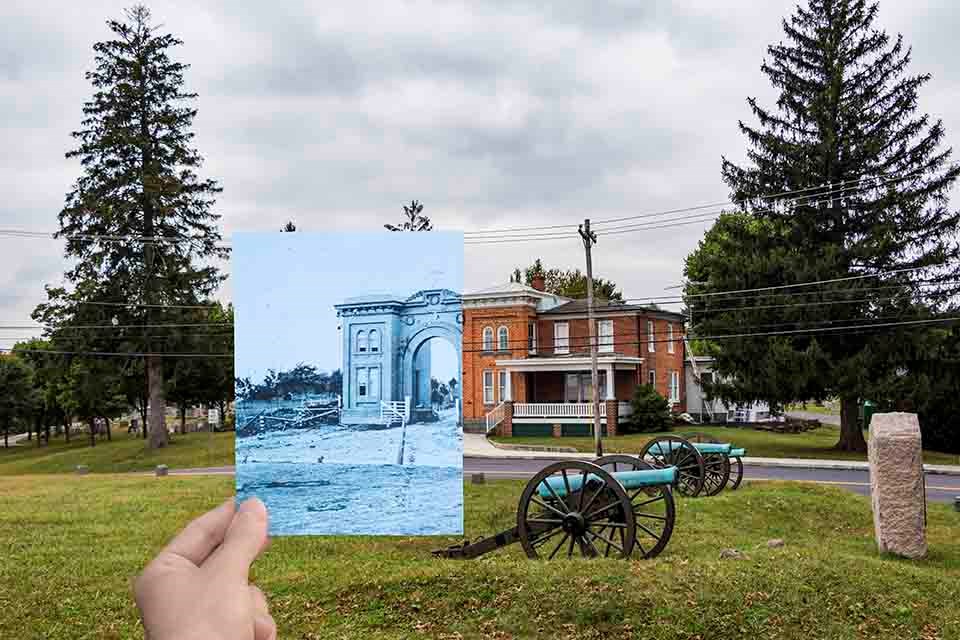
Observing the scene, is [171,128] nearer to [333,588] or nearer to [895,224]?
[895,224]

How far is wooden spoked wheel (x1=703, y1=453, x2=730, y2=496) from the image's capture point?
18.9 meters

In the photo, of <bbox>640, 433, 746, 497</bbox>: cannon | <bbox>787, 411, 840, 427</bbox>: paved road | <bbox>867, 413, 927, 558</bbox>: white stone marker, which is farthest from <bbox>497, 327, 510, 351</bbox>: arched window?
<bbox>867, 413, 927, 558</bbox>: white stone marker

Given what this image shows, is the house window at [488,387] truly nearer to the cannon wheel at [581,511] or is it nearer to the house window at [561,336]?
the house window at [561,336]

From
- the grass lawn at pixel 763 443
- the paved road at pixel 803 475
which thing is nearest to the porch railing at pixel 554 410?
the grass lawn at pixel 763 443

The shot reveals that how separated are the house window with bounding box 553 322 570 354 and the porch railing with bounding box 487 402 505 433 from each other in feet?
13.9

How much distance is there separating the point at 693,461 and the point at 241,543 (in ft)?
59.7

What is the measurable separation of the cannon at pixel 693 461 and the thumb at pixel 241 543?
16.8 meters

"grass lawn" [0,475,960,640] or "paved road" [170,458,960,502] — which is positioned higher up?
"grass lawn" [0,475,960,640]

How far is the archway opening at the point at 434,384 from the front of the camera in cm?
527

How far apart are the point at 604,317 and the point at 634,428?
6.51 meters

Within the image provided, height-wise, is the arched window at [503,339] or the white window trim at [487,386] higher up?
the arched window at [503,339]

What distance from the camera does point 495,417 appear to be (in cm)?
4503

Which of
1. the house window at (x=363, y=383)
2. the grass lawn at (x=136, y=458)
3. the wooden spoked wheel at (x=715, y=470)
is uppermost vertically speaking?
the house window at (x=363, y=383)

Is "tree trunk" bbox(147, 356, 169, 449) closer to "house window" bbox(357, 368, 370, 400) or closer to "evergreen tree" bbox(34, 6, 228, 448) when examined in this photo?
"evergreen tree" bbox(34, 6, 228, 448)
